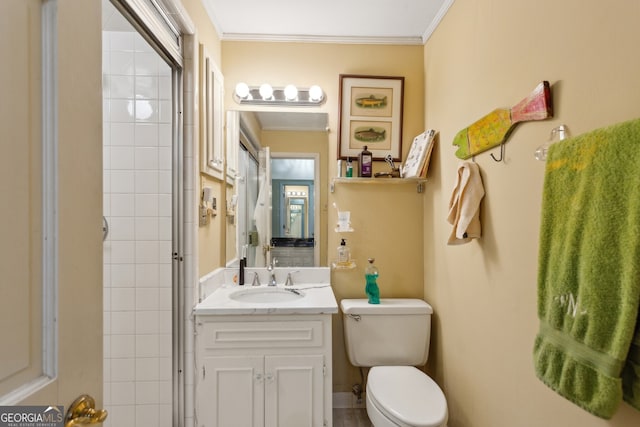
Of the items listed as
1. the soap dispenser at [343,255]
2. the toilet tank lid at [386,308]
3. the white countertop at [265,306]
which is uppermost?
the soap dispenser at [343,255]

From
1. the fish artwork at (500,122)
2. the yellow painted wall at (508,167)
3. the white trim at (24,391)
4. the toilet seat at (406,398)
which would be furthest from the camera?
the toilet seat at (406,398)

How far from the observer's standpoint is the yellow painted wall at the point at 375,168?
203 centimetres

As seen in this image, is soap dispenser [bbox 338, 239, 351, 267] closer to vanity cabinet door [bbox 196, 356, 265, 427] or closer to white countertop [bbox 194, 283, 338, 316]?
white countertop [bbox 194, 283, 338, 316]

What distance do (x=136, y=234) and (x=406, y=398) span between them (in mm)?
1544

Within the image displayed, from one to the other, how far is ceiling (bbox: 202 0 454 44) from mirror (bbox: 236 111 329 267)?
1.80ft

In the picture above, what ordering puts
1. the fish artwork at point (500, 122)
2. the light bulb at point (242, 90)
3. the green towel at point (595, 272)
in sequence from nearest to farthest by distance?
the green towel at point (595, 272) < the fish artwork at point (500, 122) < the light bulb at point (242, 90)

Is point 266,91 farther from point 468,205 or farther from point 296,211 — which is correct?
point 468,205

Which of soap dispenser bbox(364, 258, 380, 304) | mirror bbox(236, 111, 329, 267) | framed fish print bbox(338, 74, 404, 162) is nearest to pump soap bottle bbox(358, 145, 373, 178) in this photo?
framed fish print bbox(338, 74, 404, 162)

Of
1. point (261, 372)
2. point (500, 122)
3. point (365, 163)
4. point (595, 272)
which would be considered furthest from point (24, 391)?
point (365, 163)

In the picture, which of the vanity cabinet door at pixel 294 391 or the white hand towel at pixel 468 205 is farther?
the vanity cabinet door at pixel 294 391

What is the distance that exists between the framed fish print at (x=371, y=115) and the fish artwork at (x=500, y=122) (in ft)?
1.78

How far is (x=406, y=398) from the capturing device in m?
1.39

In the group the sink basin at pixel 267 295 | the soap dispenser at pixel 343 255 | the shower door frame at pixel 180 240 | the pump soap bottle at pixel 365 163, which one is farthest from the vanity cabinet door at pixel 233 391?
the pump soap bottle at pixel 365 163

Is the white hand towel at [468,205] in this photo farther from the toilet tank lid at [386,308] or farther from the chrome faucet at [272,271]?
the chrome faucet at [272,271]
